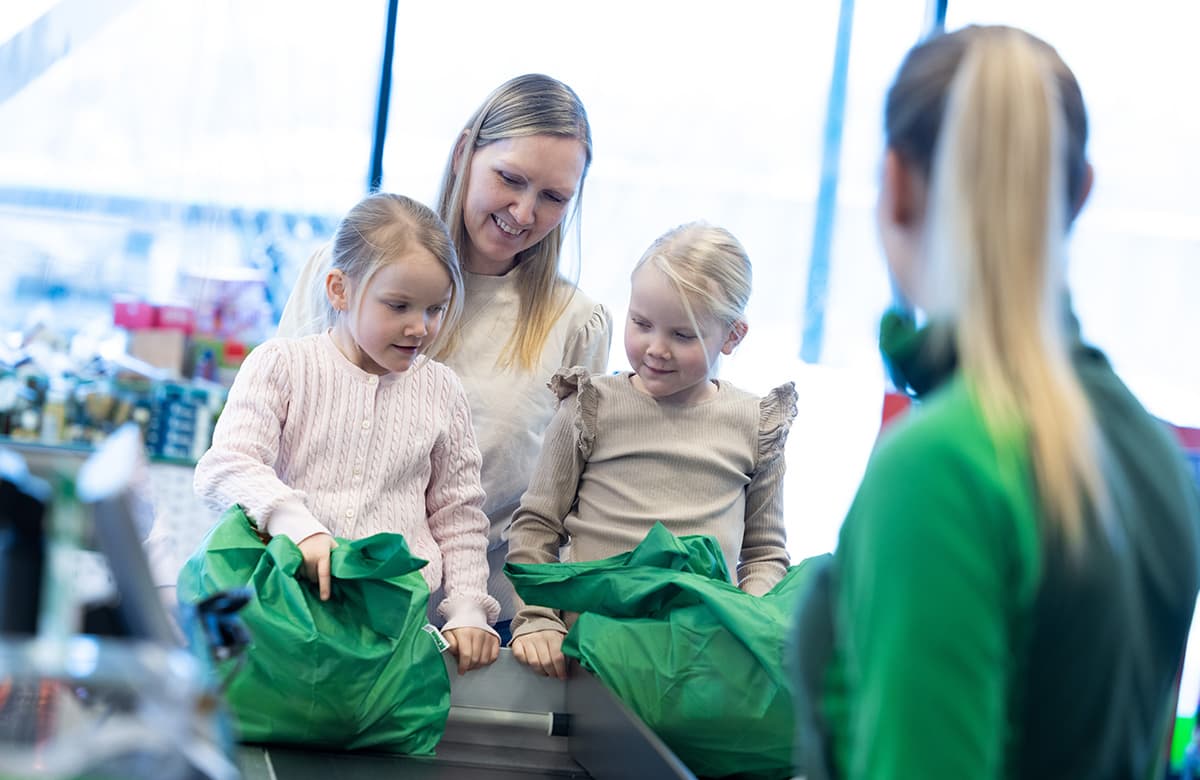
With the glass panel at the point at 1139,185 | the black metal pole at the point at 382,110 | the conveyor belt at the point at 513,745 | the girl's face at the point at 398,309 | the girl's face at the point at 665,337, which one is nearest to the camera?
the conveyor belt at the point at 513,745

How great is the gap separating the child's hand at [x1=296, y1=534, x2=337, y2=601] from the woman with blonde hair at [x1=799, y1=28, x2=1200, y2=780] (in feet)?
2.44

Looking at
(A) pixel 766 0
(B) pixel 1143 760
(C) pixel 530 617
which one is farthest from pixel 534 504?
(A) pixel 766 0

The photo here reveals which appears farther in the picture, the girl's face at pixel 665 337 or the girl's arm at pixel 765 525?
the girl's arm at pixel 765 525

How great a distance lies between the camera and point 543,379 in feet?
6.84

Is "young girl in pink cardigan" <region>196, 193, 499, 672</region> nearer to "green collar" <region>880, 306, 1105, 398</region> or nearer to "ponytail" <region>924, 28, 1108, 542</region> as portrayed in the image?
"green collar" <region>880, 306, 1105, 398</region>

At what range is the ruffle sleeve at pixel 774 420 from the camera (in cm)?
200

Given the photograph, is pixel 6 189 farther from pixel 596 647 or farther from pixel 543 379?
pixel 596 647

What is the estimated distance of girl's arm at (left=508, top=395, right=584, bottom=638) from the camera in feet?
6.30

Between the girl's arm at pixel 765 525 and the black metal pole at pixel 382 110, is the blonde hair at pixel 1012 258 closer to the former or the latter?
the girl's arm at pixel 765 525

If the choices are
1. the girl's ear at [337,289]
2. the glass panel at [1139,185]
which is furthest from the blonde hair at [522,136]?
the glass panel at [1139,185]

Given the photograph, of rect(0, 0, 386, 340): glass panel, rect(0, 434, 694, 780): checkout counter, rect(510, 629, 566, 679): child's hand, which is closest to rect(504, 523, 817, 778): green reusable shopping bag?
rect(510, 629, 566, 679): child's hand

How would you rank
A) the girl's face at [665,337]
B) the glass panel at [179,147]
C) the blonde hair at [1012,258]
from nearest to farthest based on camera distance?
1. the blonde hair at [1012,258]
2. the girl's face at [665,337]
3. the glass panel at [179,147]

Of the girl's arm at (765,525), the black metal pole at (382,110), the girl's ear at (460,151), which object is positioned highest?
the black metal pole at (382,110)

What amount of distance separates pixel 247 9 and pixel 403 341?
7.96ft
